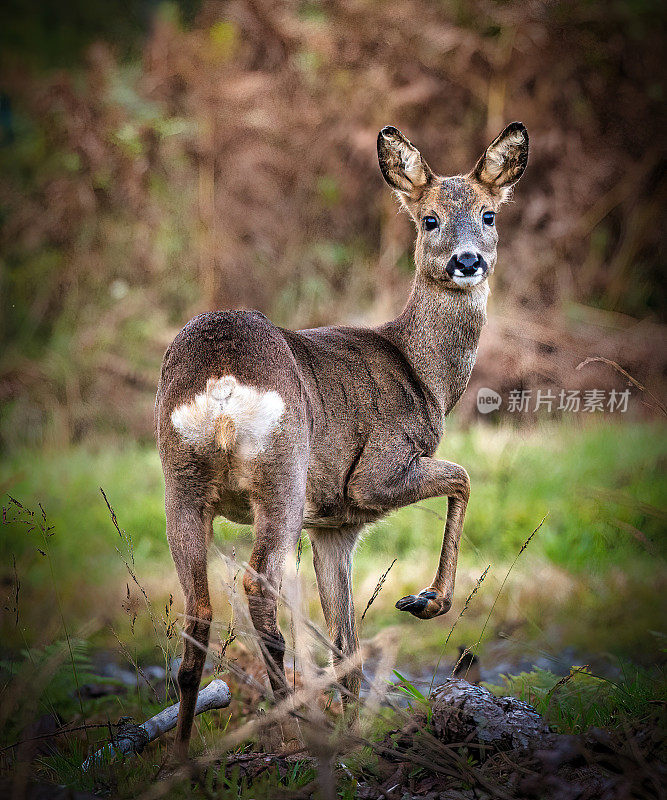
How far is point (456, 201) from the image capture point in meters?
4.34

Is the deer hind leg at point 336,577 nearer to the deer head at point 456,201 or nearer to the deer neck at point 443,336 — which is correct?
the deer neck at point 443,336

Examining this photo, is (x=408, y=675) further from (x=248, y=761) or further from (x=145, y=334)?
(x=145, y=334)

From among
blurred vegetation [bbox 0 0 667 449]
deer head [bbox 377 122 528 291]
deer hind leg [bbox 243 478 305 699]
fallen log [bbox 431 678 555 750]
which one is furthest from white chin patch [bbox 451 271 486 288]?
blurred vegetation [bbox 0 0 667 449]

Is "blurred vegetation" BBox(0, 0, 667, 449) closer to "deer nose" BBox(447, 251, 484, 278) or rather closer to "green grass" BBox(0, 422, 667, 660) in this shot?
"green grass" BBox(0, 422, 667, 660)

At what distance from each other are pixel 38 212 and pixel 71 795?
8404mm

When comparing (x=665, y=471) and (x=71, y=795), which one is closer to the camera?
(x=71, y=795)

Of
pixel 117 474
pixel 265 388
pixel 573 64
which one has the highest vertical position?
pixel 573 64

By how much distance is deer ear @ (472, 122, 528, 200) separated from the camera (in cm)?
447

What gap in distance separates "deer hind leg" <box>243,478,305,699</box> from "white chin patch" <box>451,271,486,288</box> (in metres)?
1.35

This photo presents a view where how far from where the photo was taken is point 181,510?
3371mm

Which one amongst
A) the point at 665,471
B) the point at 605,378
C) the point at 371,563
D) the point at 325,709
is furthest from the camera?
the point at 605,378

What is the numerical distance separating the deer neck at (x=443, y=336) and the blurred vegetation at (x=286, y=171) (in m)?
5.29

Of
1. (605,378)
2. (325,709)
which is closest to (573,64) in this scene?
(605,378)

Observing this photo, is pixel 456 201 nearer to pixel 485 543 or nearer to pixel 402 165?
pixel 402 165
